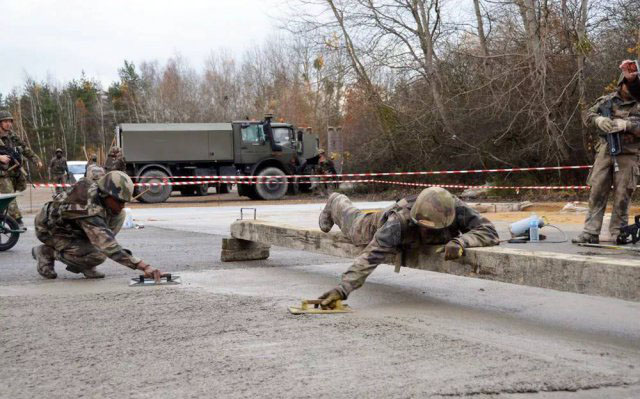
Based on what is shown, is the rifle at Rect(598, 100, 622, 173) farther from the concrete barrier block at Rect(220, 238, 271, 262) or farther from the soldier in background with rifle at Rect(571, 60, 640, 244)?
the concrete barrier block at Rect(220, 238, 271, 262)

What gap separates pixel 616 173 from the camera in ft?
29.0

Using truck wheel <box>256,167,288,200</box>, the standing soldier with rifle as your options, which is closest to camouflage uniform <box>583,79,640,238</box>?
the standing soldier with rifle

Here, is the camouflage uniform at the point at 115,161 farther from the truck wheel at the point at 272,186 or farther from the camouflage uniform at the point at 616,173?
the camouflage uniform at the point at 616,173

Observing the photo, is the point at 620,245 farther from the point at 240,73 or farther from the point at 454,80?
the point at 240,73

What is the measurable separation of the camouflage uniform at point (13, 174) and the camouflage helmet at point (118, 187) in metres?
4.90

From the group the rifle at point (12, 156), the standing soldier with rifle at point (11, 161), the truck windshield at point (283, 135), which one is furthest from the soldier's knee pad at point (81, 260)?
the truck windshield at point (283, 135)

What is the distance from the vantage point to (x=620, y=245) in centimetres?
891

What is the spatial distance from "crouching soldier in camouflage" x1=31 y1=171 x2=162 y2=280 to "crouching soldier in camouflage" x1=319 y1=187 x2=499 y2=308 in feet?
7.43

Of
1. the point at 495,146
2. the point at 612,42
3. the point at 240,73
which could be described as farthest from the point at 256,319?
the point at 240,73

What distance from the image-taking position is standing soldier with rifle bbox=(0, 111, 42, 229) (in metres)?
11.6

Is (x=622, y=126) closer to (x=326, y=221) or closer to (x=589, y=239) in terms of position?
(x=589, y=239)

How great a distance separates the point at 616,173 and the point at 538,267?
4651 millimetres

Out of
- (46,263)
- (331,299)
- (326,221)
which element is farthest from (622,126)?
(46,263)

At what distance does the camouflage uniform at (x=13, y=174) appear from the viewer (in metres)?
11.6
